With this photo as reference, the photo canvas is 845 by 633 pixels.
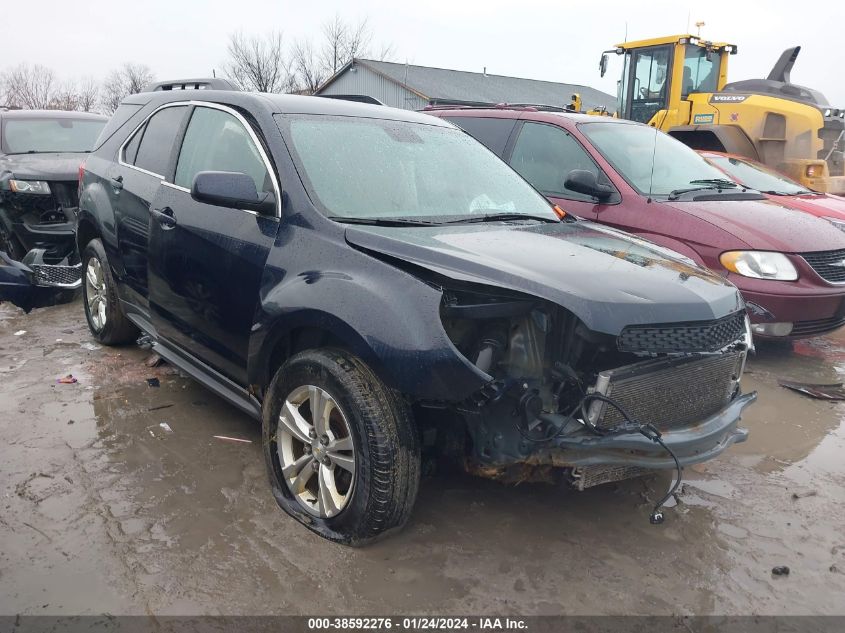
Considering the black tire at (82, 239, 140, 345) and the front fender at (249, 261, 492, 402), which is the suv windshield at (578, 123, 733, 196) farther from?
the black tire at (82, 239, 140, 345)

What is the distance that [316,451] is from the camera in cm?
299

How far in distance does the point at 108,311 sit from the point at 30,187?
301cm

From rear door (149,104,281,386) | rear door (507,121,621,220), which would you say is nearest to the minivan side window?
rear door (149,104,281,386)

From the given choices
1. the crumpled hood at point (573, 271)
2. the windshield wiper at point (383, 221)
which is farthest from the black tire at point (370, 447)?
the windshield wiper at point (383, 221)

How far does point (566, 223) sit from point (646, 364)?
4.23 ft

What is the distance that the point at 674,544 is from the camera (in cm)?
306

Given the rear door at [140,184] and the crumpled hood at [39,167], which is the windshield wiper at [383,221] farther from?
the crumpled hood at [39,167]

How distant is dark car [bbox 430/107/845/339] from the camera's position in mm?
5234

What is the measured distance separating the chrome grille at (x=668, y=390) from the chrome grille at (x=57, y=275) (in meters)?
5.35

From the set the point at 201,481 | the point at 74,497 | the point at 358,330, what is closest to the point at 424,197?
the point at 358,330

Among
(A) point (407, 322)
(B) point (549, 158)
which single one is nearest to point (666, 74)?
(B) point (549, 158)

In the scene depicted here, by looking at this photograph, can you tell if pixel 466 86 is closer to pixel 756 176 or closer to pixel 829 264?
pixel 756 176

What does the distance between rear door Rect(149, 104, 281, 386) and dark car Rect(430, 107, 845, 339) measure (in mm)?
2525

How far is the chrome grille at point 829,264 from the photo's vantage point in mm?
5289
